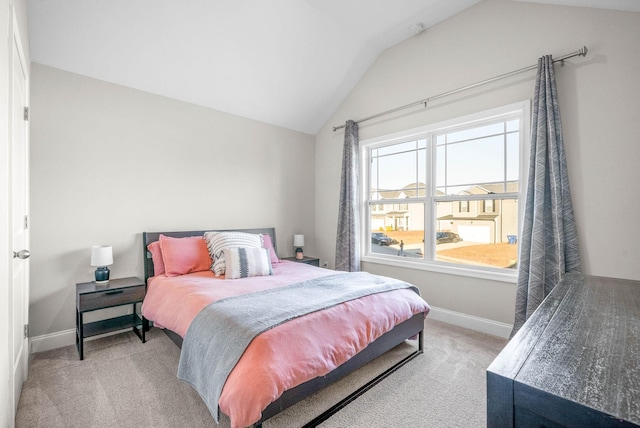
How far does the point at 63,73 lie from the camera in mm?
2742

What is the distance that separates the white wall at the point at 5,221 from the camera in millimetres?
1401

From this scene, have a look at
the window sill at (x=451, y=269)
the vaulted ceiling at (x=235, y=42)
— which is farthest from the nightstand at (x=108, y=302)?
the window sill at (x=451, y=269)

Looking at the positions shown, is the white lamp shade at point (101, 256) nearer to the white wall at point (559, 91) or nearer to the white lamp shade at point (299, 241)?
the white lamp shade at point (299, 241)

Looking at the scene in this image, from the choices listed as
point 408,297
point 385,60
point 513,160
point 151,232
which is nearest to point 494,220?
point 513,160

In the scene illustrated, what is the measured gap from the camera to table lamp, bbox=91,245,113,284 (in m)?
2.67

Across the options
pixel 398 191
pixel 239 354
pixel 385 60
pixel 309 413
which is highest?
pixel 385 60

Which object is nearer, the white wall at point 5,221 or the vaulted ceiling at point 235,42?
the white wall at point 5,221

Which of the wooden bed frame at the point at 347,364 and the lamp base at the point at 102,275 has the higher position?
the lamp base at the point at 102,275

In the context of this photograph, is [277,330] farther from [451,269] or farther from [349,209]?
[349,209]

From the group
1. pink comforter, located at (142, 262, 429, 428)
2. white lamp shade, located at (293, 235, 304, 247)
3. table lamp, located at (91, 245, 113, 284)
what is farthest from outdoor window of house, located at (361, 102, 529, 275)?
table lamp, located at (91, 245, 113, 284)

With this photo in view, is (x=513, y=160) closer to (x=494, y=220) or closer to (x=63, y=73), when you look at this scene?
(x=494, y=220)

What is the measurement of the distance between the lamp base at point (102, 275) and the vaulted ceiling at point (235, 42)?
1876 millimetres

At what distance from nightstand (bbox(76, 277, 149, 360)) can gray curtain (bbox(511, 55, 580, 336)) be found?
11.5 feet

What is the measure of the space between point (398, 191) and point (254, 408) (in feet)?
10.2
